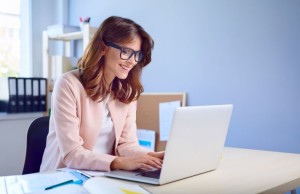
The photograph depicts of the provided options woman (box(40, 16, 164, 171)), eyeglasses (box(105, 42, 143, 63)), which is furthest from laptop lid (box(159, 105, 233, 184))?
eyeglasses (box(105, 42, 143, 63))

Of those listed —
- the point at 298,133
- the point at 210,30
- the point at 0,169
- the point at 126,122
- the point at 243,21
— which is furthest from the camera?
the point at 0,169

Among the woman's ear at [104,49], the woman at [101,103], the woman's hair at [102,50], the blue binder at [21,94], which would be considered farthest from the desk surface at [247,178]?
the blue binder at [21,94]

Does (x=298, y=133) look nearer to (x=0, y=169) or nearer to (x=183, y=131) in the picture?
(x=183, y=131)

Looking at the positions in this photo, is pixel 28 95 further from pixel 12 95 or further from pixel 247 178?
pixel 247 178

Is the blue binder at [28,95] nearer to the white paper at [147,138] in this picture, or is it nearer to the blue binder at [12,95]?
the blue binder at [12,95]

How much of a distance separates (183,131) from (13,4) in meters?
2.45

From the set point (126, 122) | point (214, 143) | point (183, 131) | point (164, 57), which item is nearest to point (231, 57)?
point (164, 57)

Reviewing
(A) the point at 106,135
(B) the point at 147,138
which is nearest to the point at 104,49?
(A) the point at 106,135

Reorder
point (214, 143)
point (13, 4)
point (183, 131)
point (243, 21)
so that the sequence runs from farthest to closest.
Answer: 1. point (13, 4)
2. point (243, 21)
3. point (214, 143)
4. point (183, 131)

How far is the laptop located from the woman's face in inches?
17.3

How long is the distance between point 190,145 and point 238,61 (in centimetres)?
98

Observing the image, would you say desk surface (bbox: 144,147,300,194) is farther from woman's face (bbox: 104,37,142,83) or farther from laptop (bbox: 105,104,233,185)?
woman's face (bbox: 104,37,142,83)

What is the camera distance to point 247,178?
3.38 feet

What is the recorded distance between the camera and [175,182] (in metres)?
0.97
